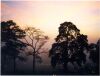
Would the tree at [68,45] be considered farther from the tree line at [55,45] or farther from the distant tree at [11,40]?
the distant tree at [11,40]

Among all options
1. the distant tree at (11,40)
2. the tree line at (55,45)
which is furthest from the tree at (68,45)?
the distant tree at (11,40)

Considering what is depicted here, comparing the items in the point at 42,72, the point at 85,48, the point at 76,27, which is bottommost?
the point at 42,72

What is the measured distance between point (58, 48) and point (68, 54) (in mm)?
363

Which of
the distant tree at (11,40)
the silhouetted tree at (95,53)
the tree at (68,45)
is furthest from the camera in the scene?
the tree at (68,45)

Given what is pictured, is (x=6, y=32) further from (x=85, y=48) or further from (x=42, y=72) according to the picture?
(x=85, y=48)

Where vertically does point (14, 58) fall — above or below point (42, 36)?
below

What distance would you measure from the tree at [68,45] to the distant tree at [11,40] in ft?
3.38

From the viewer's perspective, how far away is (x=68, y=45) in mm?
9992

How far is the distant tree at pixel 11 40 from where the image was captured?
378 inches

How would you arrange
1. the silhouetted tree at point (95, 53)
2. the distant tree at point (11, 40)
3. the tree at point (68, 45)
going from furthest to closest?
the tree at point (68, 45)
the silhouetted tree at point (95, 53)
the distant tree at point (11, 40)

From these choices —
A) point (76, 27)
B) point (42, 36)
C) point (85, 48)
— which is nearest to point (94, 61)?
point (85, 48)

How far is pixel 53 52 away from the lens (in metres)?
9.94

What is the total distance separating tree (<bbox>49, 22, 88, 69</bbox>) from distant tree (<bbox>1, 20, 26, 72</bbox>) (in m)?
1.03

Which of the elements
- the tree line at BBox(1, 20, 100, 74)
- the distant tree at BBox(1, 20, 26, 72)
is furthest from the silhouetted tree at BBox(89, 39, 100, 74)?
the distant tree at BBox(1, 20, 26, 72)
